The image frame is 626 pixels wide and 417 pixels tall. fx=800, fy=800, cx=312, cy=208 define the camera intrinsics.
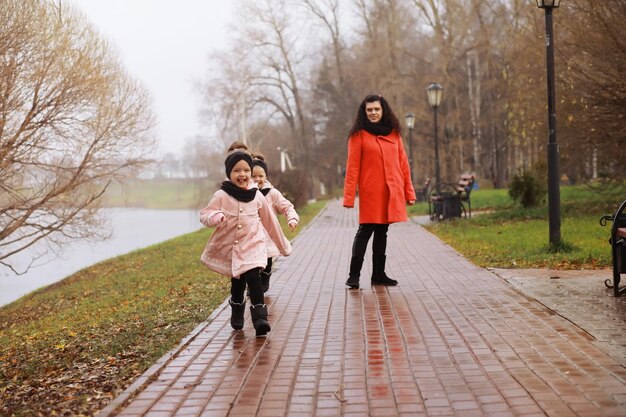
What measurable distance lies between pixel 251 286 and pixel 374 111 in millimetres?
2685

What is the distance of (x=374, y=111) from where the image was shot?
8180 mm

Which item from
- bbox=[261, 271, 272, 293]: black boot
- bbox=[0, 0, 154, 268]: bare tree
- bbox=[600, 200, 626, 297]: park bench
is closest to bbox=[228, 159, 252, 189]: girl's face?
bbox=[261, 271, 272, 293]: black boot

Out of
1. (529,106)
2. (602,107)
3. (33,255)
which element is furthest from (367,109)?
(33,255)

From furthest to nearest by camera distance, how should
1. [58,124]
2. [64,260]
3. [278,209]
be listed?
[64,260]
[58,124]
[278,209]

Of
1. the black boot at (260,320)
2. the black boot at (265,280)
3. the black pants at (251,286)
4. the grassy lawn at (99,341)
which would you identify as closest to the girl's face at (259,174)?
the black boot at (265,280)

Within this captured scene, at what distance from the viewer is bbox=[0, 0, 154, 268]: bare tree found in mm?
16797

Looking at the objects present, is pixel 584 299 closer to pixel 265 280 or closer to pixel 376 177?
pixel 376 177

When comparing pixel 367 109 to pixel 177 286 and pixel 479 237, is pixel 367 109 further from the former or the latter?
pixel 479 237

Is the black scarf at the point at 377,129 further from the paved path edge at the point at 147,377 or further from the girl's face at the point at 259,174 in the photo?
the paved path edge at the point at 147,377

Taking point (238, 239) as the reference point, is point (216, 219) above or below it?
above

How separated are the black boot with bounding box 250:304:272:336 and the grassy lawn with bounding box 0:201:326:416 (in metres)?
0.64

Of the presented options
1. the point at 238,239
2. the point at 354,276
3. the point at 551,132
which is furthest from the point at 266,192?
the point at 551,132

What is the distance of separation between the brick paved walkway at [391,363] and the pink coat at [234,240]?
1.82 feet

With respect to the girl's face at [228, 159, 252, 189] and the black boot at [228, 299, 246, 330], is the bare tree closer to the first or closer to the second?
the girl's face at [228, 159, 252, 189]
